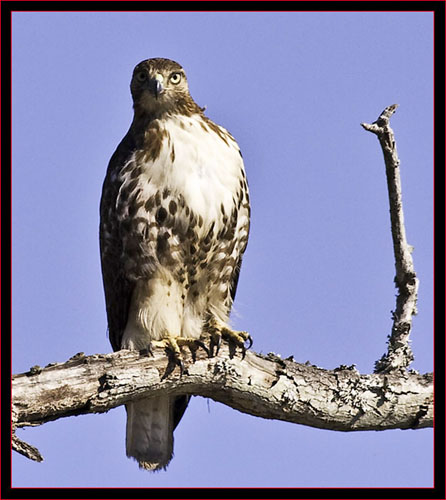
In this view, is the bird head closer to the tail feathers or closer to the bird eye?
the bird eye

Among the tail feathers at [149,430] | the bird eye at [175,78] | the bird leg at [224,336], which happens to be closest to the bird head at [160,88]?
the bird eye at [175,78]

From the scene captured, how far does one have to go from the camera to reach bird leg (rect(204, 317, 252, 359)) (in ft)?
19.0

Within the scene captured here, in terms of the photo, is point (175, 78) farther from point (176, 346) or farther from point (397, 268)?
point (397, 268)

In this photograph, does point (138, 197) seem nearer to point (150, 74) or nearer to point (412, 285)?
point (150, 74)

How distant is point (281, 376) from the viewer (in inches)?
216

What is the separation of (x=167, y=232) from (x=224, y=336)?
31.2 inches

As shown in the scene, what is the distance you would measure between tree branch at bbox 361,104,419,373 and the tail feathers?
5.35 feet

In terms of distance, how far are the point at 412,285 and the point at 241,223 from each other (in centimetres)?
140

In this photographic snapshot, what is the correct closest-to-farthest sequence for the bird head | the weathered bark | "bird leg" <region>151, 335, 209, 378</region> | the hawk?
the weathered bark, "bird leg" <region>151, 335, 209, 378</region>, the hawk, the bird head

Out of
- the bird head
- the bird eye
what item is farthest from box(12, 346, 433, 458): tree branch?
the bird eye

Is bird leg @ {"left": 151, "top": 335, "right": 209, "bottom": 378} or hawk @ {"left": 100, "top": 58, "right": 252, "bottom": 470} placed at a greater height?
hawk @ {"left": 100, "top": 58, "right": 252, "bottom": 470}

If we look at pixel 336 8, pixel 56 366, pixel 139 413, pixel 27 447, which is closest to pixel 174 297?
pixel 139 413

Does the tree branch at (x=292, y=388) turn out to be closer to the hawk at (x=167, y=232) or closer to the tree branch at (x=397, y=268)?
the tree branch at (x=397, y=268)

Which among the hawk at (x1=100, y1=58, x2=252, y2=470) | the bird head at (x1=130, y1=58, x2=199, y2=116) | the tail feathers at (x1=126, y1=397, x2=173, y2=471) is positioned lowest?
the tail feathers at (x1=126, y1=397, x2=173, y2=471)
